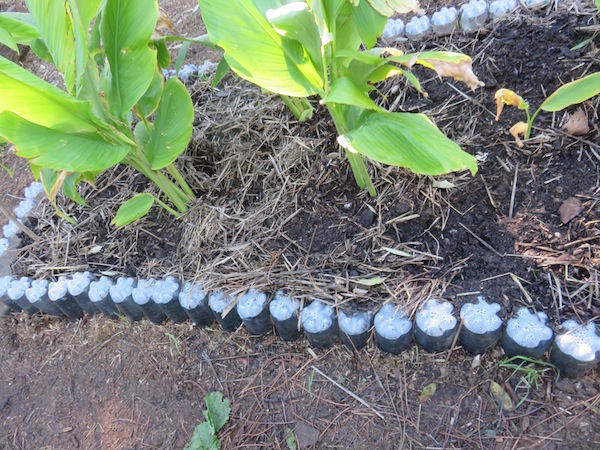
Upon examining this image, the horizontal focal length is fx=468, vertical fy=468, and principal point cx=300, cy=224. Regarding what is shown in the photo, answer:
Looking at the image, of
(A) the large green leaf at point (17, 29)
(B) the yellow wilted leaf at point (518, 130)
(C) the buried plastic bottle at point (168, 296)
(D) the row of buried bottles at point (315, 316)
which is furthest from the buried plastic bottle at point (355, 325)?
(A) the large green leaf at point (17, 29)

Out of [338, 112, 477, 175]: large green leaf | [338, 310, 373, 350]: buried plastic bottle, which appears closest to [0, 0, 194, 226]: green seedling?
[338, 112, 477, 175]: large green leaf

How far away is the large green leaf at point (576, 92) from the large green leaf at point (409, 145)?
1.28ft

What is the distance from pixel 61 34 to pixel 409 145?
91cm

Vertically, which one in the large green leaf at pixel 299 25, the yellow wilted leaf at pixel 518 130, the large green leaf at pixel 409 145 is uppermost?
the large green leaf at pixel 299 25

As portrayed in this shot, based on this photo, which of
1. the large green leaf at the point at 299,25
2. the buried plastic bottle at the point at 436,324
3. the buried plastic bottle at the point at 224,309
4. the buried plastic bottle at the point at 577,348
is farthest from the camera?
the buried plastic bottle at the point at 224,309

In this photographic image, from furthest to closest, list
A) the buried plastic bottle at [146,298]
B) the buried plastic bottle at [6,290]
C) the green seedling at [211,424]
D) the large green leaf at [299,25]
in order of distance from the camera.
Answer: the buried plastic bottle at [6,290] → the buried plastic bottle at [146,298] → the green seedling at [211,424] → the large green leaf at [299,25]

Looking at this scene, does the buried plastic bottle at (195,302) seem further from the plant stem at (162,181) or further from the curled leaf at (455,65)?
the curled leaf at (455,65)

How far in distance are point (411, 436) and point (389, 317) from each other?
11.4 inches

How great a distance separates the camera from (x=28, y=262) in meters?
1.75

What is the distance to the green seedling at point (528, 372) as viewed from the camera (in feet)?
3.71

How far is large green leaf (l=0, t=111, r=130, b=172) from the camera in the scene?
1.16 metres

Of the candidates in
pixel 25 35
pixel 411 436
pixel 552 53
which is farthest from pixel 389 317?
pixel 25 35

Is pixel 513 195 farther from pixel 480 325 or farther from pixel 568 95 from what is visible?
pixel 480 325

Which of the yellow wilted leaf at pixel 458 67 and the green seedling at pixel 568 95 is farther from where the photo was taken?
the green seedling at pixel 568 95
